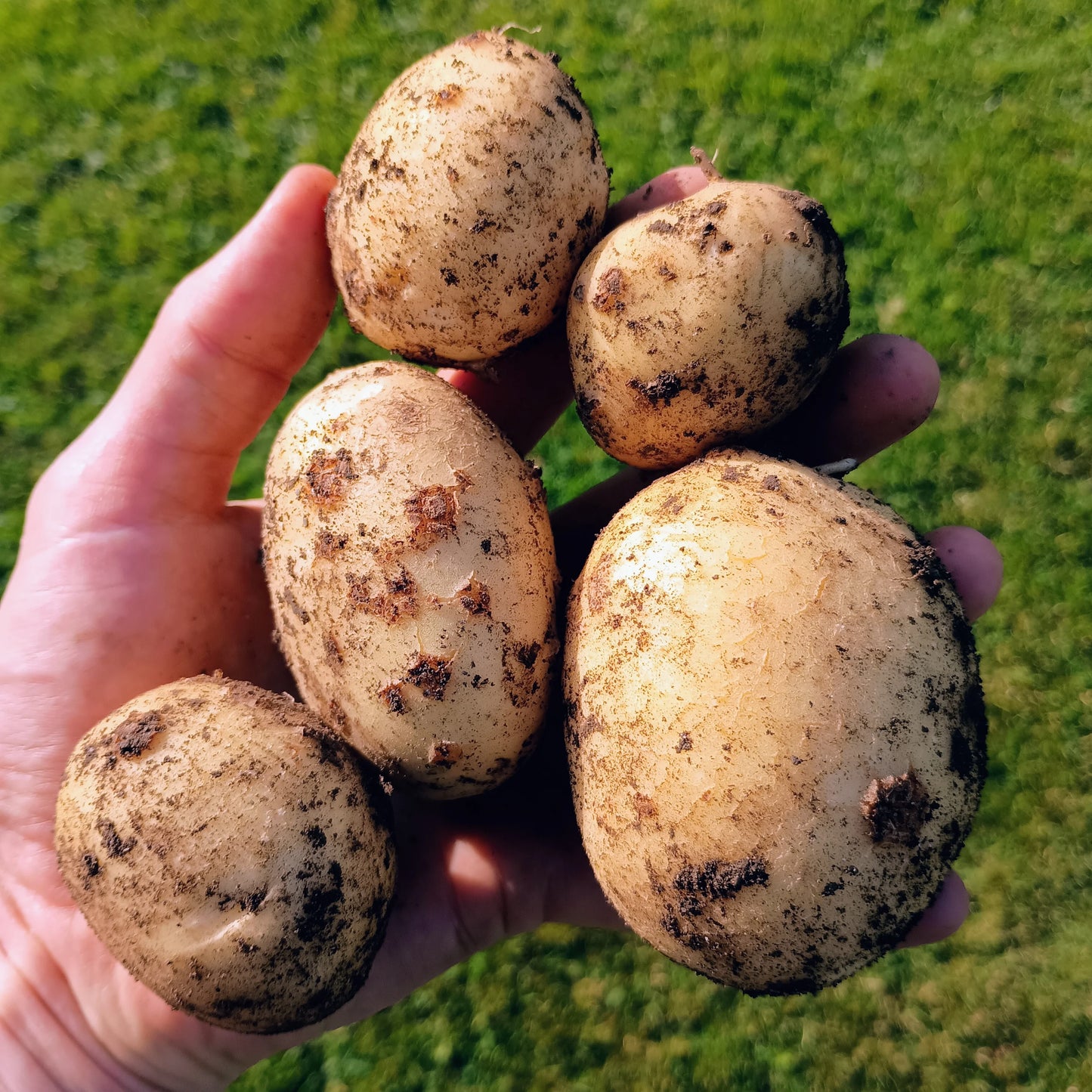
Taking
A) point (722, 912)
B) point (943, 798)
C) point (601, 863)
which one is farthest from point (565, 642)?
point (943, 798)

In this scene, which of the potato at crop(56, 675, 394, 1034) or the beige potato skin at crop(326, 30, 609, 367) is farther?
the beige potato skin at crop(326, 30, 609, 367)

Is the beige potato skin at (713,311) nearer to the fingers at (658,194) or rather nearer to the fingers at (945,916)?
the fingers at (658,194)

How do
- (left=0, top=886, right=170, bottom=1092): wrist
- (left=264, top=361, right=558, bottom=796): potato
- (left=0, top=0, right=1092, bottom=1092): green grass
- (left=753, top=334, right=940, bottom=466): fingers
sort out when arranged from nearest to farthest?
(left=264, top=361, right=558, bottom=796): potato < (left=0, top=886, right=170, bottom=1092): wrist < (left=753, top=334, right=940, bottom=466): fingers < (left=0, top=0, right=1092, bottom=1092): green grass

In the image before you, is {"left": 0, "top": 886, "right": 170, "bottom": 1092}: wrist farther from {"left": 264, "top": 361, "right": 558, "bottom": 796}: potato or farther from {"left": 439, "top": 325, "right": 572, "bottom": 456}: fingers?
{"left": 439, "top": 325, "right": 572, "bottom": 456}: fingers

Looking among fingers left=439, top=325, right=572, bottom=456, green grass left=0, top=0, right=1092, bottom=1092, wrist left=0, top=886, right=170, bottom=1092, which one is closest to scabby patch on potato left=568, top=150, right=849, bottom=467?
fingers left=439, top=325, right=572, bottom=456

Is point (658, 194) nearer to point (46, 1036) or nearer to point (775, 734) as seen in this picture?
point (775, 734)

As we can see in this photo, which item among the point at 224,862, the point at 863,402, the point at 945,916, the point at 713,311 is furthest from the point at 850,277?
the point at 224,862

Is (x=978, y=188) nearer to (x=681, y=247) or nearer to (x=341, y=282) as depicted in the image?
(x=681, y=247)
